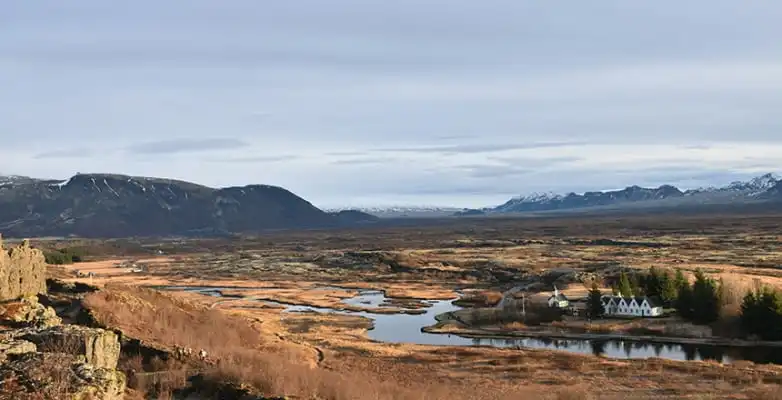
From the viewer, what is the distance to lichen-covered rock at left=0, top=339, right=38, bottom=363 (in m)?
16.6

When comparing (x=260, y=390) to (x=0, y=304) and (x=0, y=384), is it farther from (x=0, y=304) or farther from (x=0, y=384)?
(x=0, y=304)

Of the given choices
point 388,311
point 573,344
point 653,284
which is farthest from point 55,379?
point 653,284

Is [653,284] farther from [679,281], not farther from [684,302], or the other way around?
[684,302]

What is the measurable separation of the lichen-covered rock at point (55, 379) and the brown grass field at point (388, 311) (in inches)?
177

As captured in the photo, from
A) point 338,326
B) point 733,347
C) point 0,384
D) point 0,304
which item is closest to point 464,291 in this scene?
point 338,326

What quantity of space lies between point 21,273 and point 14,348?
2299 cm

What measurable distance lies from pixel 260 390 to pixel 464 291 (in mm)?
82729

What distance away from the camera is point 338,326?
2719 inches

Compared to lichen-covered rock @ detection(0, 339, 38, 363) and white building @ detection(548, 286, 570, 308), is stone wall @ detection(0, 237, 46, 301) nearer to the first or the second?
lichen-covered rock @ detection(0, 339, 38, 363)

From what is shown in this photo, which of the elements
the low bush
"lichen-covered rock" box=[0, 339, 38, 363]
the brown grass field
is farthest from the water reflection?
the low bush

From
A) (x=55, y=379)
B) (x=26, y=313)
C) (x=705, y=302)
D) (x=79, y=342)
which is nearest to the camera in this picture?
(x=55, y=379)

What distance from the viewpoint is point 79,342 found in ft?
64.1

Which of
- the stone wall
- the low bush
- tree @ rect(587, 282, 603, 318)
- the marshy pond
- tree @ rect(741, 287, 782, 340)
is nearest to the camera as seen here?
the stone wall

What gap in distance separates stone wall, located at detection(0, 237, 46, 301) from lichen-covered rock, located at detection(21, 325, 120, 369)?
16073 millimetres
